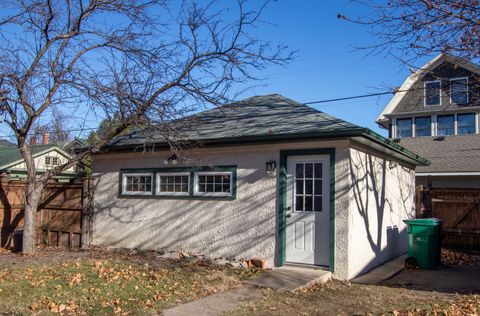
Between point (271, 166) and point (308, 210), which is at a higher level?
point (271, 166)

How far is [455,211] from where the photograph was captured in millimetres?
13953

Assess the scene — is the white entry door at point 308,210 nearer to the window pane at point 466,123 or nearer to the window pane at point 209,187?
the window pane at point 209,187

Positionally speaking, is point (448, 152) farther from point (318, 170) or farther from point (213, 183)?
point (213, 183)

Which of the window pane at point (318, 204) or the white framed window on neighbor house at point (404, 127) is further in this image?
the white framed window on neighbor house at point (404, 127)

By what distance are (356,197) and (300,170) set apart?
125cm

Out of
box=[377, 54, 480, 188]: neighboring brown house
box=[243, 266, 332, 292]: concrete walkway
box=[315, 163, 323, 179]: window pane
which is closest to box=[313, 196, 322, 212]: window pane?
box=[315, 163, 323, 179]: window pane

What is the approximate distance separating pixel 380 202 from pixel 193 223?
444 centimetres

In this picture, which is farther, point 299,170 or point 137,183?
point 137,183

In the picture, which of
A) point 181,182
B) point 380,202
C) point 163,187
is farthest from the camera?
point 163,187

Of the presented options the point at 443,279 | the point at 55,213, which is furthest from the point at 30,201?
the point at 443,279

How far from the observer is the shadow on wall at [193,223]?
956 centimetres

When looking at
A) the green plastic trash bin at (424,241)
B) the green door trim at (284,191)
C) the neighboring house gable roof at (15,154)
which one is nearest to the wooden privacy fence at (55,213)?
the green door trim at (284,191)

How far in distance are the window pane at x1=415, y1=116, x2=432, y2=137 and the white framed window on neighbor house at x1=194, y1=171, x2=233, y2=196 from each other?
1574 cm

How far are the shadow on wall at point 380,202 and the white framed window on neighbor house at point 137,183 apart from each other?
17.0 ft
